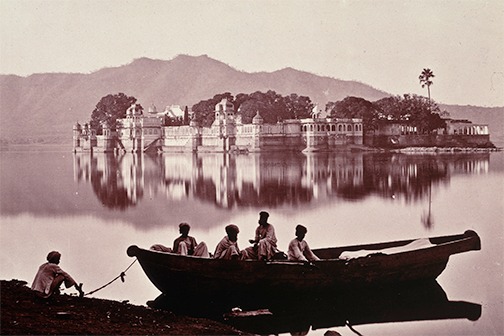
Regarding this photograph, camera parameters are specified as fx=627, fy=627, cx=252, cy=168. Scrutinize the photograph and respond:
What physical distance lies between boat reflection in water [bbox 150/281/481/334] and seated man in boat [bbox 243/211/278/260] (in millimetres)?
525

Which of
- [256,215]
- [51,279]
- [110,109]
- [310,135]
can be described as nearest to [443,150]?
[310,135]

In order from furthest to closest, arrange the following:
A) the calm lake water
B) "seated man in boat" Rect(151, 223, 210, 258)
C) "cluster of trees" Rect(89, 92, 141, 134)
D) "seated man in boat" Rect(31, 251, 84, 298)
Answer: "cluster of trees" Rect(89, 92, 141, 134) → the calm lake water → "seated man in boat" Rect(151, 223, 210, 258) → "seated man in boat" Rect(31, 251, 84, 298)

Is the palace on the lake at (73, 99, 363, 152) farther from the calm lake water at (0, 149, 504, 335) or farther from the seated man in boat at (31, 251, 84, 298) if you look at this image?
the seated man in boat at (31, 251, 84, 298)

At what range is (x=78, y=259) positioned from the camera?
39.7ft

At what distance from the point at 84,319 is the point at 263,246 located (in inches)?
97.7

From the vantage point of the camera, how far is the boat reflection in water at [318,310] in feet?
26.6

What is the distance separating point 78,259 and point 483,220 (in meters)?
10.7

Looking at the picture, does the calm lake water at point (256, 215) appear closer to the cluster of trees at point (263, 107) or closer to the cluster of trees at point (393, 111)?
the cluster of trees at point (393, 111)

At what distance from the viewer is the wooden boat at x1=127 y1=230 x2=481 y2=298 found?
8188 mm

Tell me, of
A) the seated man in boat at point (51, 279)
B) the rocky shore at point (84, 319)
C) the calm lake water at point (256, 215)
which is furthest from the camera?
the calm lake water at point (256, 215)

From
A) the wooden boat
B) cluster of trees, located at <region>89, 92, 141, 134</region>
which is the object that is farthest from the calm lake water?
cluster of trees, located at <region>89, 92, 141, 134</region>

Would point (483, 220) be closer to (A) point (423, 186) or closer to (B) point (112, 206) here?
(A) point (423, 186)

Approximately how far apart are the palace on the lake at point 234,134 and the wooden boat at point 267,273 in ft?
148

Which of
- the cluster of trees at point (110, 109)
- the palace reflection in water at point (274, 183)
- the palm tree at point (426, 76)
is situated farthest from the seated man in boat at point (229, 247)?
the cluster of trees at point (110, 109)
